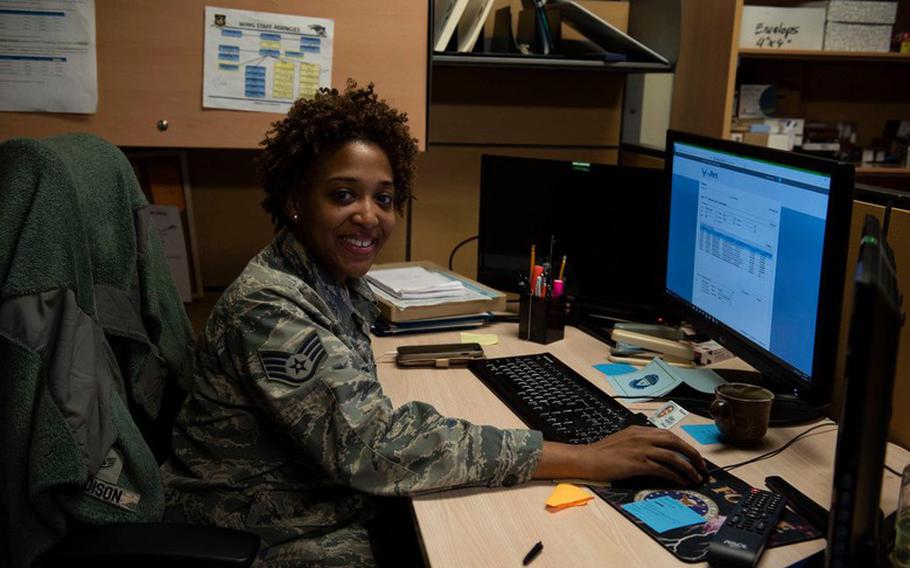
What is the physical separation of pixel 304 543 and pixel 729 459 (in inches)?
26.2

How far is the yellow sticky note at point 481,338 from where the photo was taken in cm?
187

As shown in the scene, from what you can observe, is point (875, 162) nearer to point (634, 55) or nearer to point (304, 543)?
point (634, 55)

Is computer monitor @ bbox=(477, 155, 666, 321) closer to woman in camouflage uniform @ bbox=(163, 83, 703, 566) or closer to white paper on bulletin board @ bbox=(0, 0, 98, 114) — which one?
woman in camouflage uniform @ bbox=(163, 83, 703, 566)

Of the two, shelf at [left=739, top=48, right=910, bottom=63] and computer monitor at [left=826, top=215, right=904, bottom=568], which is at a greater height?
shelf at [left=739, top=48, right=910, bottom=63]

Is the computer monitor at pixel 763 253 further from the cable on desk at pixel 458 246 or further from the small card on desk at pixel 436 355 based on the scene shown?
the cable on desk at pixel 458 246

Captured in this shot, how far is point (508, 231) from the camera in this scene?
2.18 m

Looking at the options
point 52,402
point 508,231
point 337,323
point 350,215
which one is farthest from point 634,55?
point 52,402

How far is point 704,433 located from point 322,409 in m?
0.64

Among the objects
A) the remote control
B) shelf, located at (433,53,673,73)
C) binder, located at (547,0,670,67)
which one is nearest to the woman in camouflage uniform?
the remote control

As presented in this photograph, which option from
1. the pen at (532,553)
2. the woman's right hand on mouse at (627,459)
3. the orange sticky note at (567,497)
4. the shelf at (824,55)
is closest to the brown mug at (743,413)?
the woman's right hand on mouse at (627,459)

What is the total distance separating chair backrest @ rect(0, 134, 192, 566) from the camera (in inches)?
43.3

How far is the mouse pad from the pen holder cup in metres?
0.67

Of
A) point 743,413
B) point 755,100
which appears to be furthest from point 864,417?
point 755,100

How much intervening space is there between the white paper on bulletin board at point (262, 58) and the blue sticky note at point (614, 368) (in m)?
0.94
